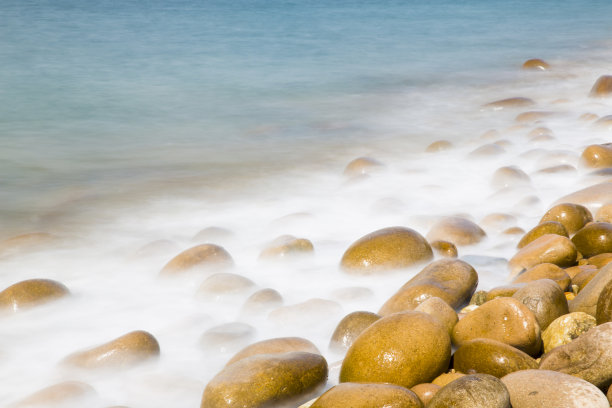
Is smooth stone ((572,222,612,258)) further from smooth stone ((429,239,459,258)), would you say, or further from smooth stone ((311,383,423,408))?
smooth stone ((311,383,423,408))

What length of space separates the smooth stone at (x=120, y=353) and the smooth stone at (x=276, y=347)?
1.19ft

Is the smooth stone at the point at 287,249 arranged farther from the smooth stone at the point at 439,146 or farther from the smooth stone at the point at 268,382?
the smooth stone at the point at 439,146

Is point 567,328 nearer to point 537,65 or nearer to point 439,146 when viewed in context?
point 439,146

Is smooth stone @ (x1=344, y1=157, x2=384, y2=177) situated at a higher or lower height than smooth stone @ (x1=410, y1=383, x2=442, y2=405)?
lower

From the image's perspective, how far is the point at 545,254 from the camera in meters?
2.93

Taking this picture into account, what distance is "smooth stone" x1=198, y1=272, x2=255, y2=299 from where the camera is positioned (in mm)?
3090

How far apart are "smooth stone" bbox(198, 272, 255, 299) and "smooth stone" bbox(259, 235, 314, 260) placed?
40 centimetres

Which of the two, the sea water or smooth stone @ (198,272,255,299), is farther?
smooth stone @ (198,272,255,299)

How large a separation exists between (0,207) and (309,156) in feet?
8.77

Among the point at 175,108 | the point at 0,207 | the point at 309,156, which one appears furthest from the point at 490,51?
the point at 0,207

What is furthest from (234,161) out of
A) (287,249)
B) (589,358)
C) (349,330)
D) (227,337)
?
(589,358)

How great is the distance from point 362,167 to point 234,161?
1370 mm

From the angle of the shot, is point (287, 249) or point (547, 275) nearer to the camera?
point (547, 275)

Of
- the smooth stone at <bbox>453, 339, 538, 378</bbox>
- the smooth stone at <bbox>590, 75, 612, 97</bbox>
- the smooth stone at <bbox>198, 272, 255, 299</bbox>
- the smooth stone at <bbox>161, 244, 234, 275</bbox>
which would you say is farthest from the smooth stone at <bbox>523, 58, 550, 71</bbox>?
the smooth stone at <bbox>453, 339, 538, 378</bbox>
